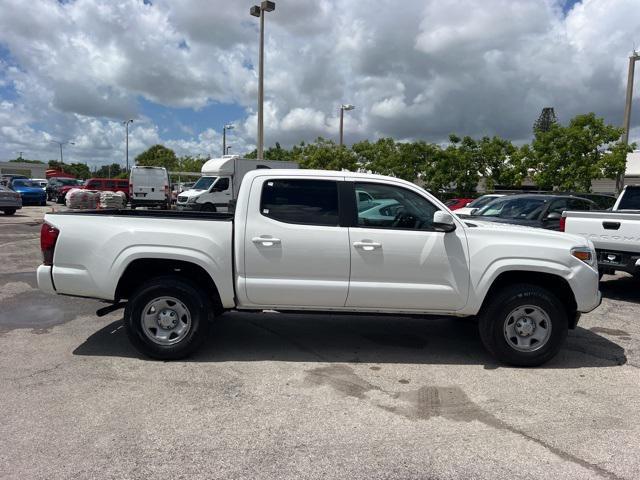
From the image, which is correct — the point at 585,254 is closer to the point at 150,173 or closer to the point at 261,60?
the point at 261,60

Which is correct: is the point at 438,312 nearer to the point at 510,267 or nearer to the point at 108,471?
the point at 510,267

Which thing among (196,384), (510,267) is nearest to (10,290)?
(196,384)

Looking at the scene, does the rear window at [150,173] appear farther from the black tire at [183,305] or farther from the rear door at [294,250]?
the rear door at [294,250]

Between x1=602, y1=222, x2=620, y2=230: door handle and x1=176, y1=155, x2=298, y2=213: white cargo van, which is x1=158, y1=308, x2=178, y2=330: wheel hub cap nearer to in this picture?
x1=602, y1=222, x2=620, y2=230: door handle

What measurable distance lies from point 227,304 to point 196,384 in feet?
2.72

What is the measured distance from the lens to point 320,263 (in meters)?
4.84

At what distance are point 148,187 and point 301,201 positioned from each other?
882 inches

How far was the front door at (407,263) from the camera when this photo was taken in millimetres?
4848

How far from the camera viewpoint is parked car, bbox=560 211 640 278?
23.9 ft

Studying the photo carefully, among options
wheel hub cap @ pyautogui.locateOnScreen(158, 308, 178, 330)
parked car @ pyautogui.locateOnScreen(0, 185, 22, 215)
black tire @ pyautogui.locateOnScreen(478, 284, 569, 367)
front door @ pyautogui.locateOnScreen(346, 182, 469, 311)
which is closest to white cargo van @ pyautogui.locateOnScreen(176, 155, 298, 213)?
parked car @ pyautogui.locateOnScreen(0, 185, 22, 215)

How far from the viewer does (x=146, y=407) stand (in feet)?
13.2

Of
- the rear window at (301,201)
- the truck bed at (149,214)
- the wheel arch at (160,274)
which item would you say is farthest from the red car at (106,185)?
the rear window at (301,201)

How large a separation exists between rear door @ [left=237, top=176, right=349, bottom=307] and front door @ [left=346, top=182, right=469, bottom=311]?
0.16 metres

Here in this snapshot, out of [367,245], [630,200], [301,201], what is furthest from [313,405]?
[630,200]
